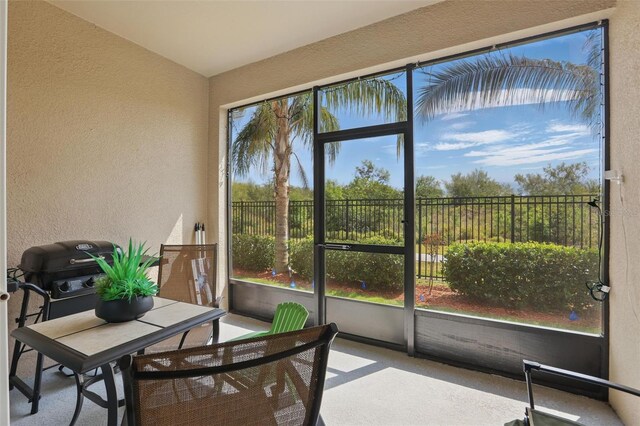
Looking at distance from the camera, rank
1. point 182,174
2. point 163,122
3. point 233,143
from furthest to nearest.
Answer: point 233,143
point 182,174
point 163,122

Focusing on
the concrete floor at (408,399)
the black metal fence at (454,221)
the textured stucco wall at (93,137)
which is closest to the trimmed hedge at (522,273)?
the black metal fence at (454,221)

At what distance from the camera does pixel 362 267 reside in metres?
3.30

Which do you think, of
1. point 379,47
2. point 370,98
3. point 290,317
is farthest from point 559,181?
point 290,317

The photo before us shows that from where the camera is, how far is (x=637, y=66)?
1877 mm

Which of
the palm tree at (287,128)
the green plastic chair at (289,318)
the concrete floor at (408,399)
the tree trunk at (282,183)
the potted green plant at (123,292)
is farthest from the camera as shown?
the tree trunk at (282,183)

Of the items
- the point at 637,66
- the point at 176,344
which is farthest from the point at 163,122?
the point at 637,66

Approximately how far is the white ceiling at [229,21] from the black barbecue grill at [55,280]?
210cm

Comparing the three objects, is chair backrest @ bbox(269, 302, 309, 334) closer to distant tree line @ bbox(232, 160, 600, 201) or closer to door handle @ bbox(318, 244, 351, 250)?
door handle @ bbox(318, 244, 351, 250)

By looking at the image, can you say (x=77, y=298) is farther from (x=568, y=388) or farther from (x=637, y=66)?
(x=637, y=66)

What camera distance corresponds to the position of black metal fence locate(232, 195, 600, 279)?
243cm

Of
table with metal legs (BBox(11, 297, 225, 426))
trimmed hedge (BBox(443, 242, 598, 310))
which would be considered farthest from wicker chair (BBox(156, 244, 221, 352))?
trimmed hedge (BBox(443, 242, 598, 310))

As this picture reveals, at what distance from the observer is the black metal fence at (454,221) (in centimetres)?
243

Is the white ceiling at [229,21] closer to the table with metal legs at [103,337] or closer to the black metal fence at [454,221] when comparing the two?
the black metal fence at [454,221]

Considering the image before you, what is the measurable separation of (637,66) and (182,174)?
412 cm
